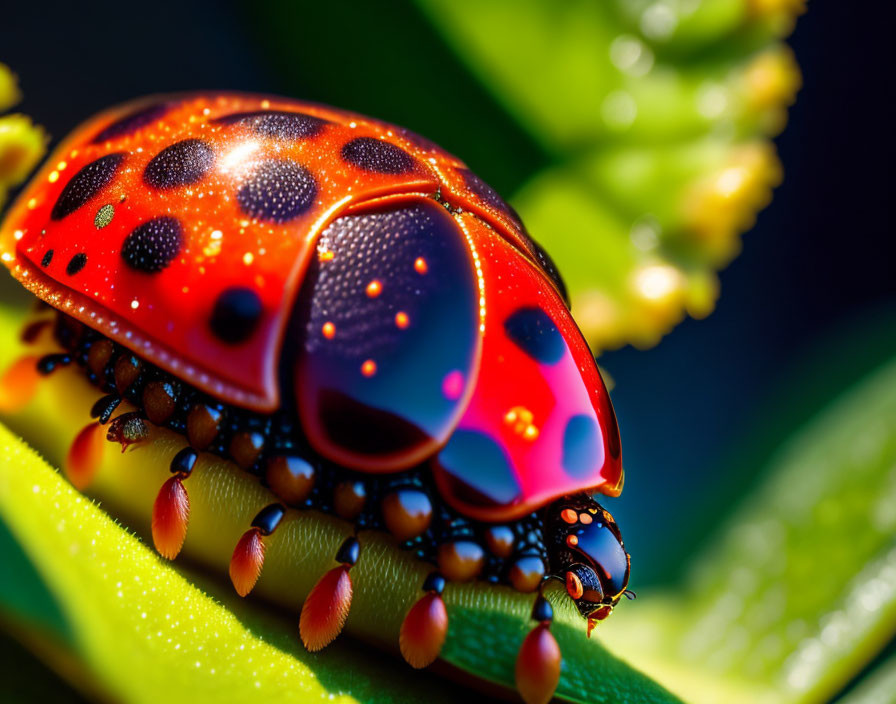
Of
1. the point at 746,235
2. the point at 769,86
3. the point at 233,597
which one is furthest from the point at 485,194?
the point at 746,235

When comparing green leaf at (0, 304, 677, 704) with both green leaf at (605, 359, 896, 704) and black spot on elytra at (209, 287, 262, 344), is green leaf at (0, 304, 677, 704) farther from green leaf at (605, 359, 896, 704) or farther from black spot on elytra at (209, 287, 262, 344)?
green leaf at (605, 359, 896, 704)

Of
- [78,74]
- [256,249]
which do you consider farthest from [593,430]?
[78,74]

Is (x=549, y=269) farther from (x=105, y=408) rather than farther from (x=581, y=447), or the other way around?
(x=105, y=408)

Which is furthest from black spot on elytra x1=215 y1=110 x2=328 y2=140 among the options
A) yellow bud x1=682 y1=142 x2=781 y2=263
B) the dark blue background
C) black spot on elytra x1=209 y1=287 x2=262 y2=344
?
yellow bud x1=682 y1=142 x2=781 y2=263

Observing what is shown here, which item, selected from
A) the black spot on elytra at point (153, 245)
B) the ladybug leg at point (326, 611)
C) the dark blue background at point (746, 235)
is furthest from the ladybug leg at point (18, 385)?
the dark blue background at point (746, 235)

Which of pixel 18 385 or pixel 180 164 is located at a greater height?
pixel 180 164

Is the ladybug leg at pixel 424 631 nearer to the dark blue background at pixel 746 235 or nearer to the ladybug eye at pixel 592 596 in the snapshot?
the ladybug eye at pixel 592 596

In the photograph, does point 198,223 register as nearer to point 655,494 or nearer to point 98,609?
point 98,609
